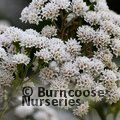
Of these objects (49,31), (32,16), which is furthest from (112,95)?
(32,16)

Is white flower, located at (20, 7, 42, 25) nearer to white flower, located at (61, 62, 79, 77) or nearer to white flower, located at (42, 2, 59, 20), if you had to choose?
white flower, located at (42, 2, 59, 20)

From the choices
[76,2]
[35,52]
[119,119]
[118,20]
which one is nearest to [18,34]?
[35,52]

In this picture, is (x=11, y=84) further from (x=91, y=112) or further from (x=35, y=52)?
(x=91, y=112)

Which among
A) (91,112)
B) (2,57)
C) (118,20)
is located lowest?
(91,112)

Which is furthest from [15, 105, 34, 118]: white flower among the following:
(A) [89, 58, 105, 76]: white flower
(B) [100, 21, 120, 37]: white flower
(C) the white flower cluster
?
(B) [100, 21, 120, 37]: white flower

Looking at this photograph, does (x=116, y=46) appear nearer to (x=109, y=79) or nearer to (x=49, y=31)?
(x=109, y=79)

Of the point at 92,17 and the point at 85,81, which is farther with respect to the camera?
the point at 92,17

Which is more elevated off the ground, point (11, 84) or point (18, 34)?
point (18, 34)

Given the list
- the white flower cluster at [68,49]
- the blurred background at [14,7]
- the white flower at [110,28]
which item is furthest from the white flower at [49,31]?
the blurred background at [14,7]
